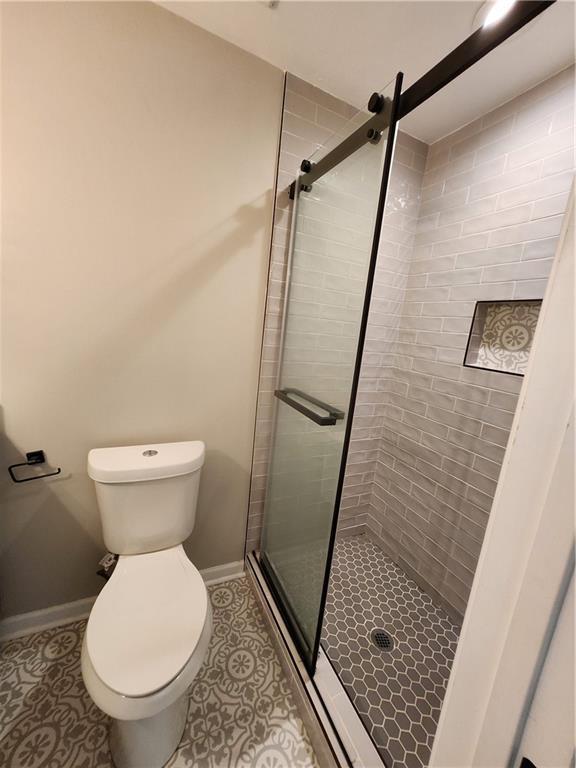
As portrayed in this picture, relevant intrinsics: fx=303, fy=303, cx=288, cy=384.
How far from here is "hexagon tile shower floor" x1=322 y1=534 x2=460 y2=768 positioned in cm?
111

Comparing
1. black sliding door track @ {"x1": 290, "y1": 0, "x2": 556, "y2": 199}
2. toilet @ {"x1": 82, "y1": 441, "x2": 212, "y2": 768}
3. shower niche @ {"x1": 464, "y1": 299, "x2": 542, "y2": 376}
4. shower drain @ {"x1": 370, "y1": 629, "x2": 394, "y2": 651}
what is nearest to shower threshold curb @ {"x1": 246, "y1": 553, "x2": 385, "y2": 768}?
shower drain @ {"x1": 370, "y1": 629, "x2": 394, "y2": 651}

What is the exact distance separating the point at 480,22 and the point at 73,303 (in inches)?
70.0

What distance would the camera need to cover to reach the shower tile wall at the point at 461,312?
4.11 feet

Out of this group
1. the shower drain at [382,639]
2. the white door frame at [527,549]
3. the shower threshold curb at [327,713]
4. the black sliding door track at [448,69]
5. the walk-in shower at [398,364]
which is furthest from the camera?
the shower drain at [382,639]

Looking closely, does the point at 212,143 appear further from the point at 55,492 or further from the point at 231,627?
the point at 231,627

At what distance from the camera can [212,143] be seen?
4.14 ft

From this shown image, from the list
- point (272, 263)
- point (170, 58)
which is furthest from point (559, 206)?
point (170, 58)

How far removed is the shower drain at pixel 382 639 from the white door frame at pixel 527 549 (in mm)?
1267

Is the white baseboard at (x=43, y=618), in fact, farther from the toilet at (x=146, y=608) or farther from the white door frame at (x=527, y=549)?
the white door frame at (x=527, y=549)

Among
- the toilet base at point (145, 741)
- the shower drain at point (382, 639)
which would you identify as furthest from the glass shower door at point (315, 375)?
the toilet base at point (145, 741)

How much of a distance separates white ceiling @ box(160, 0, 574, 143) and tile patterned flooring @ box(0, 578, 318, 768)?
2.50 metres

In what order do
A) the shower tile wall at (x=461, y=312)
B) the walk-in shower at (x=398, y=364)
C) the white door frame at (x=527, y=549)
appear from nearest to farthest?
the white door frame at (x=527, y=549)
the walk-in shower at (x=398, y=364)
the shower tile wall at (x=461, y=312)

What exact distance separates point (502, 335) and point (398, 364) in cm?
57

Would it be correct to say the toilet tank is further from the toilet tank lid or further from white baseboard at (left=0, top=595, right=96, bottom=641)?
white baseboard at (left=0, top=595, right=96, bottom=641)
